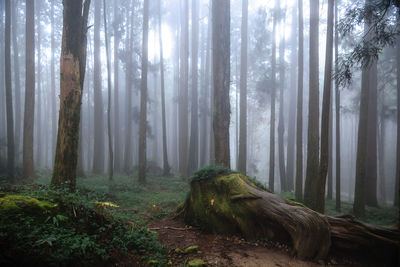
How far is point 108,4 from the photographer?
2205cm

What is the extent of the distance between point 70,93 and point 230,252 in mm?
6327

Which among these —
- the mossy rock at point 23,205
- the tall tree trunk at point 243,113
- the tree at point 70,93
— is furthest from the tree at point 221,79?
the mossy rock at point 23,205

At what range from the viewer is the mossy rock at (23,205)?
10.3 feet

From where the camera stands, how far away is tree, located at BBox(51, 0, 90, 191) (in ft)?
20.6

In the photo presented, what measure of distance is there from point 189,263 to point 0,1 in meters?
27.2

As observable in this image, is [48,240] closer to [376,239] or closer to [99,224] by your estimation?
[99,224]

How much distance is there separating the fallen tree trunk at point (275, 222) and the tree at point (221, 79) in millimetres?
2807

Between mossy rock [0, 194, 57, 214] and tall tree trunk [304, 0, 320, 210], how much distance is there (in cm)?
897

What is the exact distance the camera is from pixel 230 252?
4.31m

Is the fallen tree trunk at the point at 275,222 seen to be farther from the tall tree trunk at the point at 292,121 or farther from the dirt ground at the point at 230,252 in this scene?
the tall tree trunk at the point at 292,121

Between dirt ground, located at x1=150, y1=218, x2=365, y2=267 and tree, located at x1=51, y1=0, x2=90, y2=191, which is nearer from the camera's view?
dirt ground, located at x1=150, y1=218, x2=365, y2=267

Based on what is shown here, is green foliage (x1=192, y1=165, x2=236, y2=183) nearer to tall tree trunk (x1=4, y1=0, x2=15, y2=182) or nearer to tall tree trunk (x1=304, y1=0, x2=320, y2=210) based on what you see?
tall tree trunk (x1=304, y1=0, x2=320, y2=210)

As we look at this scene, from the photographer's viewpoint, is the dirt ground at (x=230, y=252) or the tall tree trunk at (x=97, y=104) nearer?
the dirt ground at (x=230, y=252)

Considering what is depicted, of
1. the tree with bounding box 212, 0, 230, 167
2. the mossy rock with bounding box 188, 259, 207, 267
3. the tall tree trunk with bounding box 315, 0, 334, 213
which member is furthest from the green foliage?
the tall tree trunk with bounding box 315, 0, 334, 213
